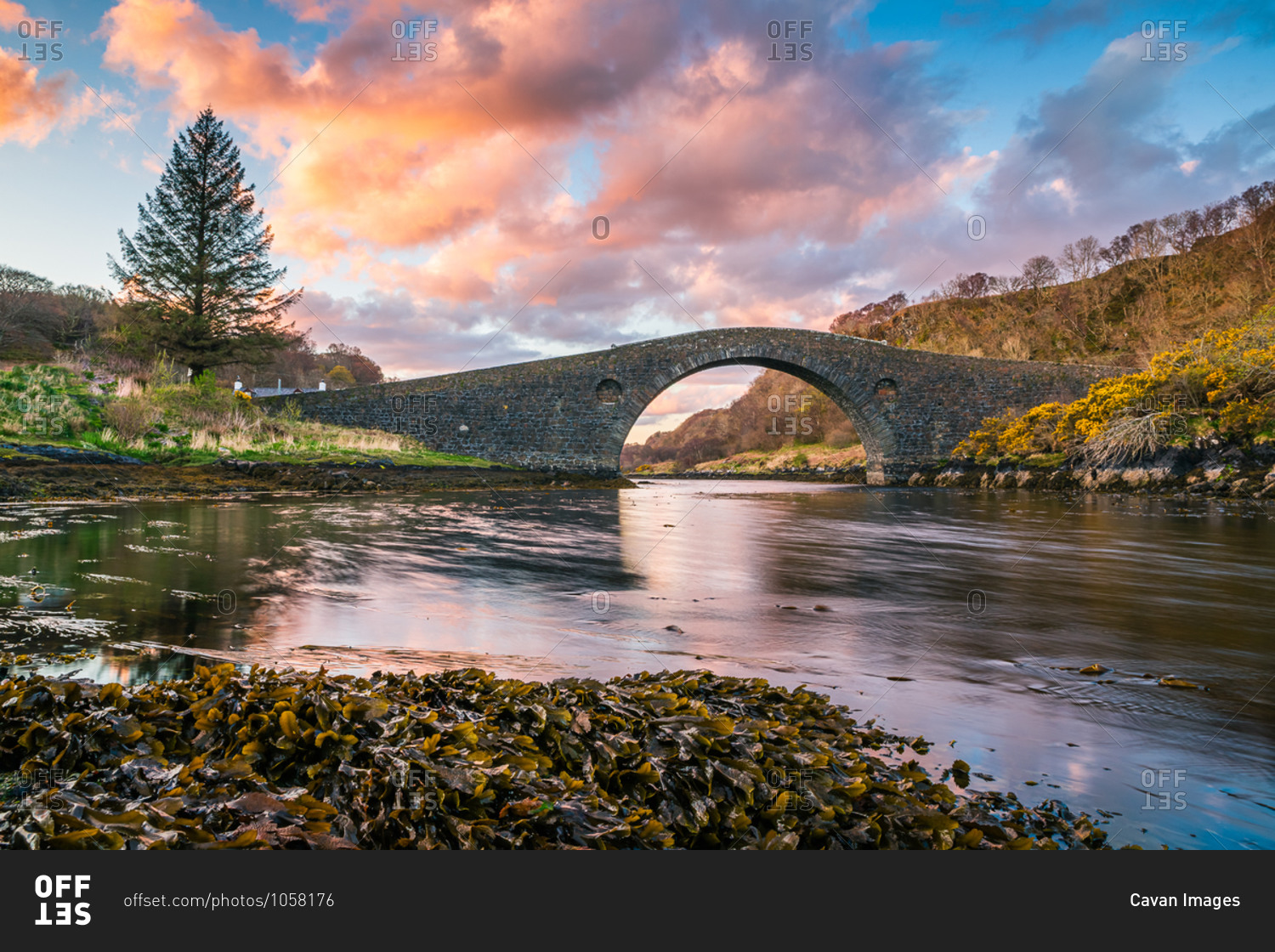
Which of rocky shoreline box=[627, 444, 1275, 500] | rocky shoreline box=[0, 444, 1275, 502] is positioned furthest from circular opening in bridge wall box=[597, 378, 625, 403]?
rocky shoreline box=[627, 444, 1275, 500]

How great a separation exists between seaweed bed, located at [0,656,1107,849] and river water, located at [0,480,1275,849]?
0.57 m

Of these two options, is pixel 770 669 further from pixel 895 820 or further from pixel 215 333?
pixel 215 333

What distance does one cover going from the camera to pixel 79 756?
6.75ft

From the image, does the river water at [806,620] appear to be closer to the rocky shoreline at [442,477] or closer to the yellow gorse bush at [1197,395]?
the rocky shoreline at [442,477]

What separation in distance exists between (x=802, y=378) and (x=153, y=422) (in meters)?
27.8

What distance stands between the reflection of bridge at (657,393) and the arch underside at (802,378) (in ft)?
0.19

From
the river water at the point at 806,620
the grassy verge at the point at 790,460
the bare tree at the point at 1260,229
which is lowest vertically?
the river water at the point at 806,620

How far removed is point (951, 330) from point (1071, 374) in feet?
89.3

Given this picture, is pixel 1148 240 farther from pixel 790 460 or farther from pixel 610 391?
pixel 610 391

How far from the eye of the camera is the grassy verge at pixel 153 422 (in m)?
14.4

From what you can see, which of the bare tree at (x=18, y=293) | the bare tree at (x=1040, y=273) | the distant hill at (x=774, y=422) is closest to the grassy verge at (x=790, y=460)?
the distant hill at (x=774, y=422)

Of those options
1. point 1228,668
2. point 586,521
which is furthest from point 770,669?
point 586,521

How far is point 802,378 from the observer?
3253cm
